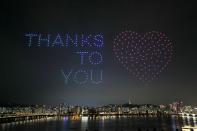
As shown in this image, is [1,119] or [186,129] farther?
[1,119]

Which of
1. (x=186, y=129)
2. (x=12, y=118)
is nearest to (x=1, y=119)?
(x=12, y=118)

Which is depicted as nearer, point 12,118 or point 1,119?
point 1,119

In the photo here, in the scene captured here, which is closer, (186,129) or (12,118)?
(186,129)

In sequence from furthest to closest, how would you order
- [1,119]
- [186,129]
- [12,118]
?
[12,118] → [1,119] → [186,129]

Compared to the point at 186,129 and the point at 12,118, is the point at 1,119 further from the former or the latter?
the point at 186,129

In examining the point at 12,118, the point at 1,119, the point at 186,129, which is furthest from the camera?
the point at 12,118
